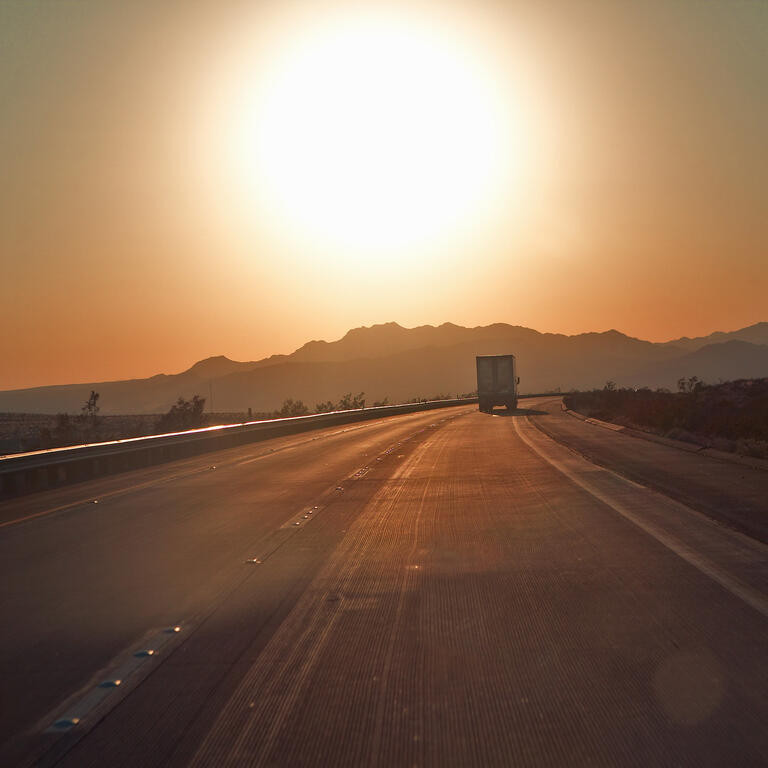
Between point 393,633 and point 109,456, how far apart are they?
19367mm

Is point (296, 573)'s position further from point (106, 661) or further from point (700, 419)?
point (700, 419)

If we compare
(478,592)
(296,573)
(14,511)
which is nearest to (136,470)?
(14,511)

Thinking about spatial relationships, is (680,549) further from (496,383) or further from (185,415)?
(496,383)

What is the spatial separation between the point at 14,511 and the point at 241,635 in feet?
34.6

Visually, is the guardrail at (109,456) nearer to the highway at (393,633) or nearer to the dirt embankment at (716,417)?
the highway at (393,633)

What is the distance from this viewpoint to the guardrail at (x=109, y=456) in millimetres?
20156

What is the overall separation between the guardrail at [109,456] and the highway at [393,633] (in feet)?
16.3

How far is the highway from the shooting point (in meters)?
4.96

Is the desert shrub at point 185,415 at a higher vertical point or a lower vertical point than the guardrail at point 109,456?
higher

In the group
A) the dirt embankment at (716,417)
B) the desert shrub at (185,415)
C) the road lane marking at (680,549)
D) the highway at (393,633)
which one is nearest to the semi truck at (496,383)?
the dirt embankment at (716,417)

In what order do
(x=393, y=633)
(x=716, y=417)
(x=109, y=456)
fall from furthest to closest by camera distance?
(x=716, y=417)
(x=109, y=456)
(x=393, y=633)

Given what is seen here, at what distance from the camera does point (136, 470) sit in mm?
25312

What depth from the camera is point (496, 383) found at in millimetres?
68062

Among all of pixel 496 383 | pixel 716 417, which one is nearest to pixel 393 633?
pixel 716 417
